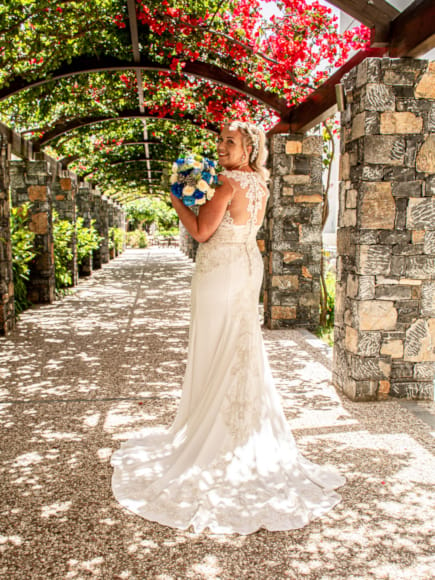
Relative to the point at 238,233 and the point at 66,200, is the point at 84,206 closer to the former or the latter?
the point at 66,200

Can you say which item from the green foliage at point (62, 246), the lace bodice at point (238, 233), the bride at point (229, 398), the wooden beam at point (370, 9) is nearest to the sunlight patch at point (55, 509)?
the bride at point (229, 398)

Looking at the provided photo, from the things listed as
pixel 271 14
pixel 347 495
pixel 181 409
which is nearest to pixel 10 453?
pixel 181 409

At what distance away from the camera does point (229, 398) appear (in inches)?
110

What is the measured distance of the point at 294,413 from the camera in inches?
151

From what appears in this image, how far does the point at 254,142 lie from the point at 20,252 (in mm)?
6316

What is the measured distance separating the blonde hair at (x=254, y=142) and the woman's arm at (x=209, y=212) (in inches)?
9.1

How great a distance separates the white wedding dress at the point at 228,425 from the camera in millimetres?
2502

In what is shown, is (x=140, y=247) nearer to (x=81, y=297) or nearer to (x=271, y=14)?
(x=81, y=297)

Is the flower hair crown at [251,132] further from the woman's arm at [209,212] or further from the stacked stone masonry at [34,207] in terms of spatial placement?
the stacked stone masonry at [34,207]

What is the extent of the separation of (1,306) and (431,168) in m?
5.16

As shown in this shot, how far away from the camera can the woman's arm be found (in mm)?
2684

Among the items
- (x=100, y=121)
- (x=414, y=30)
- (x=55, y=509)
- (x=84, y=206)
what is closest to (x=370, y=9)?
(x=414, y=30)

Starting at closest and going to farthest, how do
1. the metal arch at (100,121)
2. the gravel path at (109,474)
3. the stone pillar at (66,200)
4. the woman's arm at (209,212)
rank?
the gravel path at (109,474), the woman's arm at (209,212), the metal arch at (100,121), the stone pillar at (66,200)

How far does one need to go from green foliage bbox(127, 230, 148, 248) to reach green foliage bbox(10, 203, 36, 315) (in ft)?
84.6
